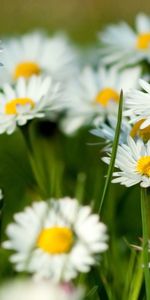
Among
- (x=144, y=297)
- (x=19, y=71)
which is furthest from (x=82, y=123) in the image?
(x=144, y=297)

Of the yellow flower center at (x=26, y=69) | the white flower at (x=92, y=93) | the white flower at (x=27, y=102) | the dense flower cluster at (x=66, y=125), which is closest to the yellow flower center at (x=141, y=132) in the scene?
the dense flower cluster at (x=66, y=125)

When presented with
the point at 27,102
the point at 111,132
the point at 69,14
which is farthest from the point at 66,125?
the point at 69,14

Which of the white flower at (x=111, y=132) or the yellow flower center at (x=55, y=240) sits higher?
the white flower at (x=111, y=132)

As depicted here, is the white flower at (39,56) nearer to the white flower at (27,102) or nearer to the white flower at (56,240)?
the white flower at (27,102)

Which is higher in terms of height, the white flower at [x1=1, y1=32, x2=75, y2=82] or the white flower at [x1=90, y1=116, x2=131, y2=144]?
the white flower at [x1=1, y1=32, x2=75, y2=82]

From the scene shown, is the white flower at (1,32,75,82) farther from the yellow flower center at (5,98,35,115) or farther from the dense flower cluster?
the yellow flower center at (5,98,35,115)

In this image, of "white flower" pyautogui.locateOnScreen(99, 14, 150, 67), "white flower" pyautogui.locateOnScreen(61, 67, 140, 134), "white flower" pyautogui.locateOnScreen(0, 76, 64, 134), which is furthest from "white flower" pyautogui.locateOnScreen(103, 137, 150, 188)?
"white flower" pyautogui.locateOnScreen(99, 14, 150, 67)
